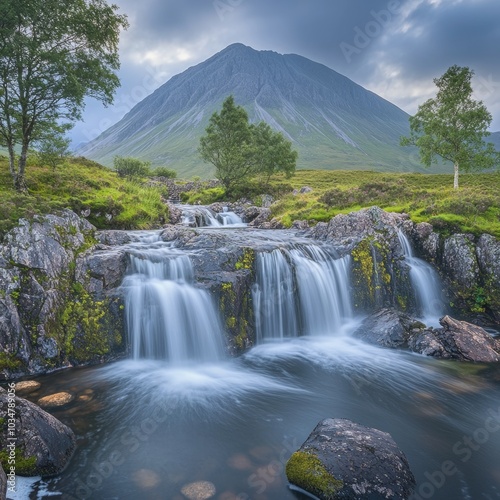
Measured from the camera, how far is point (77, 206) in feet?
63.2

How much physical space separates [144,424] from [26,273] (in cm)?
651

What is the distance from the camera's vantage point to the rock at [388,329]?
45.4 feet

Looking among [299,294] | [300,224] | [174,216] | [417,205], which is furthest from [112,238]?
[417,205]

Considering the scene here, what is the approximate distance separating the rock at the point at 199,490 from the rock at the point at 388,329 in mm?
9957

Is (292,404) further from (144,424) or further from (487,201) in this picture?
(487,201)

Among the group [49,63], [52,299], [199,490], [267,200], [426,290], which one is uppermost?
[49,63]

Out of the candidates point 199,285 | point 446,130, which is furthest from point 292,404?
point 446,130

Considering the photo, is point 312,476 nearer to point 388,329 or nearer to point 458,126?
point 388,329

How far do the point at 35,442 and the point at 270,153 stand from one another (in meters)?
51.4

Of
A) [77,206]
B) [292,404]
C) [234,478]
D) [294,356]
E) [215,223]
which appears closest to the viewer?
[234,478]

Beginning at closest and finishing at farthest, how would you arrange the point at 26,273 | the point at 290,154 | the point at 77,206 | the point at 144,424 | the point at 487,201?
the point at 144,424 → the point at 26,273 → the point at 77,206 → the point at 487,201 → the point at 290,154

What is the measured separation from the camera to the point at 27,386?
9.27 m

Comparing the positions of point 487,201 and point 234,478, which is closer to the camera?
point 234,478

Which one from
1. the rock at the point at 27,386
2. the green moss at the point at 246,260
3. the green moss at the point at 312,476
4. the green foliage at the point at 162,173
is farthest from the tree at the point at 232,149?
the green moss at the point at 312,476
